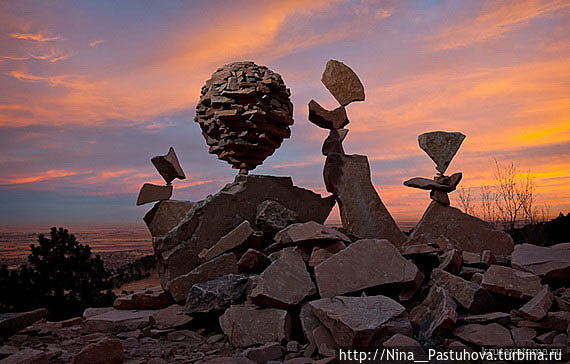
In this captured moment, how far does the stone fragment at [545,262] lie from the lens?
4.07m

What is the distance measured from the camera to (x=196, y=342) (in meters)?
3.97

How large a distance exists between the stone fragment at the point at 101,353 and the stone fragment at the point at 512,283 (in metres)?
2.89

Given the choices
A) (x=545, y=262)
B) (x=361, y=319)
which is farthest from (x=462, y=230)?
(x=361, y=319)

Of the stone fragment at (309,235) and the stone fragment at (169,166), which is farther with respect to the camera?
the stone fragment at (169,166)

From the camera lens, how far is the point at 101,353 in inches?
128

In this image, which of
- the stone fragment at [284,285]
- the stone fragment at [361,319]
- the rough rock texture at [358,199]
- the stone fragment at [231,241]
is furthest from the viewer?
the rough rock texture at [358,199]

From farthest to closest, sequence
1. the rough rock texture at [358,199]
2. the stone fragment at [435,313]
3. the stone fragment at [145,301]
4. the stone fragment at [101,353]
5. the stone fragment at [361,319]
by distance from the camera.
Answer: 1. the rough rock texture at [358,199]
2. the stone fragment at [145,301]
3. the stone fragment at [435,313]
4. the stone fragment at [101,353]
5. the stone fragment at [361,319]

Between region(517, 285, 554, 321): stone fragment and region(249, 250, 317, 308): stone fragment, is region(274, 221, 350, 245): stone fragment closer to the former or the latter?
region(249, 250, 317, 308): stone fragment

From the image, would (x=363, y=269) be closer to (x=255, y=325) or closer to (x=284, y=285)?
(x=284, y=285)

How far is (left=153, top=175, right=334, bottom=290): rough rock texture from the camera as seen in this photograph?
5.25 metres

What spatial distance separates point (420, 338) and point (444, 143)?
3.25m

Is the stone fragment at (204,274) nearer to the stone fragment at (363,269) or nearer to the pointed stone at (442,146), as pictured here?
the stone fragment at (363,269)

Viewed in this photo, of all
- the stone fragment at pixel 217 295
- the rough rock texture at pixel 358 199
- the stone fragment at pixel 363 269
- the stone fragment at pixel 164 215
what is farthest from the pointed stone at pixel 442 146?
the stone fragment at pixel 164 215

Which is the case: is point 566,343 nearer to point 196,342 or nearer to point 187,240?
point 196,342
